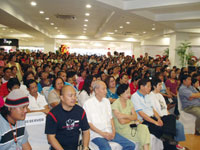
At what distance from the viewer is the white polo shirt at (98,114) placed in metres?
2.69

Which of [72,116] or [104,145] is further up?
[72,116]

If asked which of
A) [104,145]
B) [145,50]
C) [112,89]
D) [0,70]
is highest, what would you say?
[145,50]

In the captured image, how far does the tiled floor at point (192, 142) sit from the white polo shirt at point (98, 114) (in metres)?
1.94

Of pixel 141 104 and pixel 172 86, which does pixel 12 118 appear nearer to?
pixel 141 104

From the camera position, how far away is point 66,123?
A: 215 cm

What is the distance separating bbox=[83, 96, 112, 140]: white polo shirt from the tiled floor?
194 centimetres

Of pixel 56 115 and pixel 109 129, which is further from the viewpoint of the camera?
pixel 109 129

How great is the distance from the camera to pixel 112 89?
14.3 ft

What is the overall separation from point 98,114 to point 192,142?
2.40 metres

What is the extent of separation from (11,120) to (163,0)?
21.2 feet

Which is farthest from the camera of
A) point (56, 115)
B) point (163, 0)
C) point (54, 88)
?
point (163, 0)

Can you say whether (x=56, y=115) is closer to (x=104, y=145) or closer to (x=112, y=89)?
(x=104, y=145)

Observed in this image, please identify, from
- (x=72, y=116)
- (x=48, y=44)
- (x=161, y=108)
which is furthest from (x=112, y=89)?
(x=48, y=44)

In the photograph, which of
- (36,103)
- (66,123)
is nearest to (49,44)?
(36,103)
